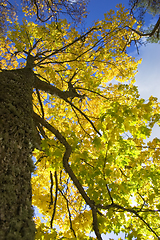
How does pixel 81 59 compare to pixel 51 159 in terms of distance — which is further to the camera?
pixel 81 59

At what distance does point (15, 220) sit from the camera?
0.98 m

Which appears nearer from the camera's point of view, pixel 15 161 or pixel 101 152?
pixel 15 161

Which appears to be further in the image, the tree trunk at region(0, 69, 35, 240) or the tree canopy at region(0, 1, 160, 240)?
the tree canopy at region(0, 1, 160, 240)

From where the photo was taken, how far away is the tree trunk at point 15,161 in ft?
3.21

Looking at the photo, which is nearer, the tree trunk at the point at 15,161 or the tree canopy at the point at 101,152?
the tree trunk at the point at 15,161

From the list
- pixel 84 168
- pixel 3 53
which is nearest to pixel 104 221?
pixel 84 168

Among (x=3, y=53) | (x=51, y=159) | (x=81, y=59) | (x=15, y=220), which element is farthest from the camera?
(x=3, y=53)

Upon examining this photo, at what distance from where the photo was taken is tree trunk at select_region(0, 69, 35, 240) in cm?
98

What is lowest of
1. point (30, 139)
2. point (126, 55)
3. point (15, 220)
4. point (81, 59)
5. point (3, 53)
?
point (15, 220)

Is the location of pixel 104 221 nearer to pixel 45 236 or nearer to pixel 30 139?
pixel 45 236

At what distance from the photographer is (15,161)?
135cm

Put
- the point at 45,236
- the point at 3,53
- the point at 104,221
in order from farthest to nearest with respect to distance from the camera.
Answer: the point at 3,53
the point at 104,221
the point at 45,236

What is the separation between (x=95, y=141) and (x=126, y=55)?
4849 mm

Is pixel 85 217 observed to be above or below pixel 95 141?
below
